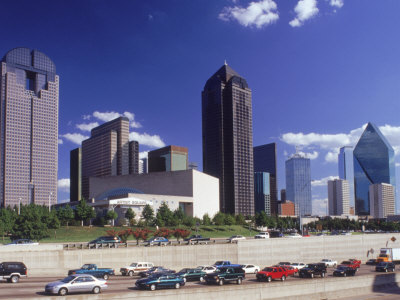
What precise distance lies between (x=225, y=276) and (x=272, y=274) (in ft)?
22.2

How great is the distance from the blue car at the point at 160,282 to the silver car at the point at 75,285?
3.05m

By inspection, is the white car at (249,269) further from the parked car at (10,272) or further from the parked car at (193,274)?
the parked car at (10,272)

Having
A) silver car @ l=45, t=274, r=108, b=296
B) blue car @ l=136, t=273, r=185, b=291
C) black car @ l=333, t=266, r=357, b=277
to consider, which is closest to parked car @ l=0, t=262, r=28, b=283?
silver car @ l=45, t=274, r=108, b=296

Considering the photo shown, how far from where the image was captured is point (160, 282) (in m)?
35.4

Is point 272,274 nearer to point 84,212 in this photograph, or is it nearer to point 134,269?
point 134,269

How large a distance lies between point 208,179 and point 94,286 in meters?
133

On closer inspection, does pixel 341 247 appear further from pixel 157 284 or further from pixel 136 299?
pixel 136 299

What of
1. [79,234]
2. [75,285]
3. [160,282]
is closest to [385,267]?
[160,282]

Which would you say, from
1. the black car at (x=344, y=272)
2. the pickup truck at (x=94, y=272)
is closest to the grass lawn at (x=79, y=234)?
the pickup truck at (x=94, y=272)

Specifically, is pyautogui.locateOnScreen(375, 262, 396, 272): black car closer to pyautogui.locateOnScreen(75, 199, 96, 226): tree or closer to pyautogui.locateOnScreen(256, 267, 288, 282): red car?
pyautogui.locateOnScreen(256, 267, 288, 282): red car

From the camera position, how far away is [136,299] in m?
28.9

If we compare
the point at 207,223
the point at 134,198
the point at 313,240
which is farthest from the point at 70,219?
the point at 313,240

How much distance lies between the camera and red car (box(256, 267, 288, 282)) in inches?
1720

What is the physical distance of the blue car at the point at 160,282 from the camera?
34844mm
